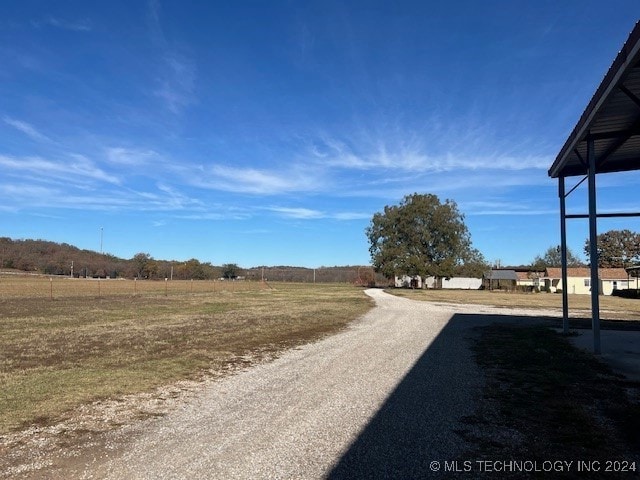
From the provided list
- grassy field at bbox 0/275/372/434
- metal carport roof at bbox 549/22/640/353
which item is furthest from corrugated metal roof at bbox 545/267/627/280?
grassy field at bbox 0/275/372/434

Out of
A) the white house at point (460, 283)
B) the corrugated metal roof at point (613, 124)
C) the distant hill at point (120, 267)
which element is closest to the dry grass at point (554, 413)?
the corrugated metal roof at point (613, 124)

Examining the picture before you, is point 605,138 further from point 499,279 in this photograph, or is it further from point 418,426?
point 499,279

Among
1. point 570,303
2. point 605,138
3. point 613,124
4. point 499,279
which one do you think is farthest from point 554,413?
point 499,279

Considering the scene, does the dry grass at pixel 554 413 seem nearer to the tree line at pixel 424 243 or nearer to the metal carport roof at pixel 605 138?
the metal carport roof at pixel 605 138

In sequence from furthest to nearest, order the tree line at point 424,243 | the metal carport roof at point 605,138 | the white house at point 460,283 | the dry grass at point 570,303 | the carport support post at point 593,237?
1. the white house at point 460,283
2. the tree line at point 424,243
3. the dry grass at point 570,303
4. the carport support post at point 593,237
5. the metal carport roof at point 605,138

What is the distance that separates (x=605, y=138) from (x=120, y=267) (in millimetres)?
118526

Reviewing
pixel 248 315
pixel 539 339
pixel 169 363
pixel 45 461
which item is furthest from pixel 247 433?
pixel 248 315

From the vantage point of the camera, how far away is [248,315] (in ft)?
60.5

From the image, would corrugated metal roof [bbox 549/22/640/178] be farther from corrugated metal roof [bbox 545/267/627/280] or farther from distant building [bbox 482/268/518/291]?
distant building [bbox 482/268/518/291]

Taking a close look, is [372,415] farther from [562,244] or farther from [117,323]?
[117,323]

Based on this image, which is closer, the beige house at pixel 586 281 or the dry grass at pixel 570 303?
the dry grass at pixel 570 303

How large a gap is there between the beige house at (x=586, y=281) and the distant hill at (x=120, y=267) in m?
37.0

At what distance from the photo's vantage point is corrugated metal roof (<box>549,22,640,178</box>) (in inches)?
249

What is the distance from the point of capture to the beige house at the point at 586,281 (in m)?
61.3
